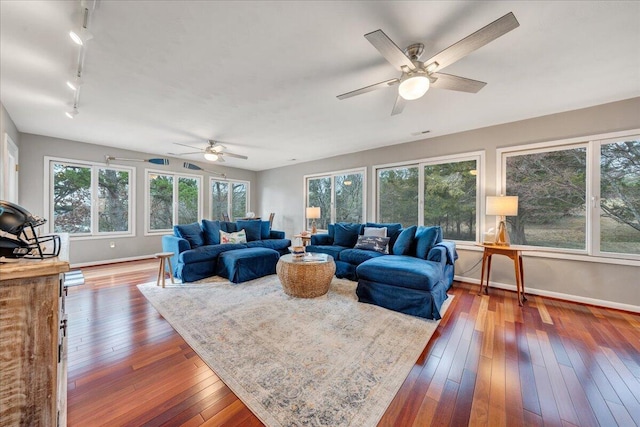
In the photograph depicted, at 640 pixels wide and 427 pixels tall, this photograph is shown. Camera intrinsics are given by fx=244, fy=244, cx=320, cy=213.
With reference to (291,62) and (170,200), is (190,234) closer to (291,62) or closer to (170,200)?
(170,200)

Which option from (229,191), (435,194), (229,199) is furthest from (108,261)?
(435,194)

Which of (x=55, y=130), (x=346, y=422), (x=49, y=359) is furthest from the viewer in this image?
(x=55, y=130)

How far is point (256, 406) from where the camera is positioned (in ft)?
4.76

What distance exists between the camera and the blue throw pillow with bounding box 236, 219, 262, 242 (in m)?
5.08

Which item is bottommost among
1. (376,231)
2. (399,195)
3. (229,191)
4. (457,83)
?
(376,231)

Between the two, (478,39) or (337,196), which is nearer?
(478,39)

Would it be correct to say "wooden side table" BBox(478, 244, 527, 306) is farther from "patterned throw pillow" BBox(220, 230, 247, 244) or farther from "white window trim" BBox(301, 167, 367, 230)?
"patterned throw pillow" BBox(220, 230, 247, 244)

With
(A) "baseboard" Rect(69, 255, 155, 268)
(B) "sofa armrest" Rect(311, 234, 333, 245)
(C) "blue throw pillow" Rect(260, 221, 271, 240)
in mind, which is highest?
(C) "blue throw pillow" Rect(260, 221, 271, 240)

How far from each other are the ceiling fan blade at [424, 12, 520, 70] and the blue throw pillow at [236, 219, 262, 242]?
13.8ft

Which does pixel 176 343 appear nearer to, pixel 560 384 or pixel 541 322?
pixel 560 384

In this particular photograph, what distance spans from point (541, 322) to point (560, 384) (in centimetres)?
115

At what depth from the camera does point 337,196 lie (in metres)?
5.90

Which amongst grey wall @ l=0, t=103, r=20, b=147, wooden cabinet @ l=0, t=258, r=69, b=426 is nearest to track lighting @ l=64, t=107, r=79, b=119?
grey wall @ l=0, t=103, r=20, b=147

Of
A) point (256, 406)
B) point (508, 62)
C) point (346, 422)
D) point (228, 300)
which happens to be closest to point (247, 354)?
point (256, 406)
